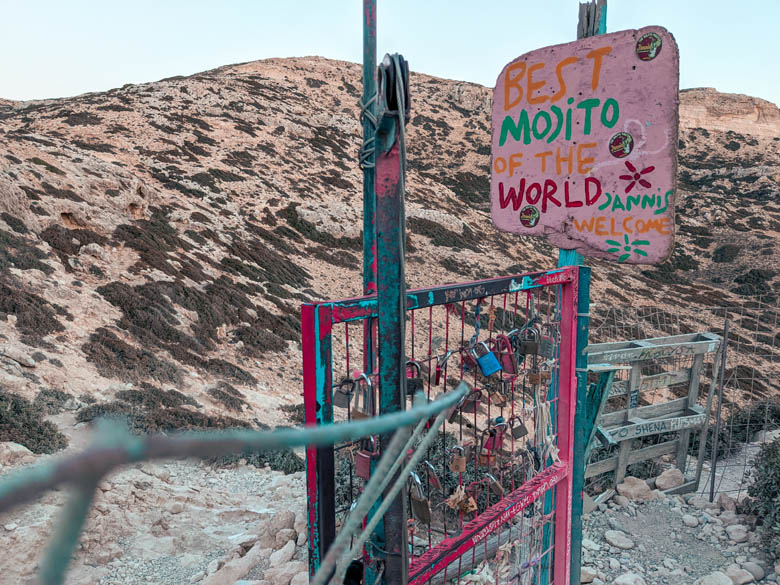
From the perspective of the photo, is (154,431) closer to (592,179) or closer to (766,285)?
(592,179)

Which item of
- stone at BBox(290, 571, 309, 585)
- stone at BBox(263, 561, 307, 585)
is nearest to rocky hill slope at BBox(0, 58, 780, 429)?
stone at BBox(263, 561, 307, 585)

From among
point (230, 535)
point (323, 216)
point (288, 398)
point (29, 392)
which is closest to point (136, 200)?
point (323, 216)

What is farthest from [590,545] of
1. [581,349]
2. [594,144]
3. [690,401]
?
[594,144]

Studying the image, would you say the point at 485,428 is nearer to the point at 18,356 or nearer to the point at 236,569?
the point at 236,569

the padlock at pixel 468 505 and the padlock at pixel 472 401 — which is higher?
the padlock at pixel 472 401

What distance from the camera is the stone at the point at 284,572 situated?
3.62 metres

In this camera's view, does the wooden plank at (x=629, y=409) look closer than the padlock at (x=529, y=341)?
No

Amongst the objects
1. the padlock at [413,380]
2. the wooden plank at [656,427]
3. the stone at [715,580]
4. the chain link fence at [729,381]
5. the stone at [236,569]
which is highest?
the padlock at [413,380]

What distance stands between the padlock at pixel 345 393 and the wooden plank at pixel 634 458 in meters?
3.81

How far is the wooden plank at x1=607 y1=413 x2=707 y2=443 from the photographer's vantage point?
16.6 feet

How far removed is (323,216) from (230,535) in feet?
65.1

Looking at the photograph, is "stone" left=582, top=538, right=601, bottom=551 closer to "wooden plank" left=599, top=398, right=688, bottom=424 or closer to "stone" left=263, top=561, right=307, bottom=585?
"wooden plank" left=599, top=398, right=688, bottom=424

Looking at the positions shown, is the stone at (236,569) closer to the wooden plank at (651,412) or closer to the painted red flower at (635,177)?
the wooden plank at (651,412)

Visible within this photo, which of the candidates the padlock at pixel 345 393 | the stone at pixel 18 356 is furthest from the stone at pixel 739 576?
the stone at pixel 18 356
